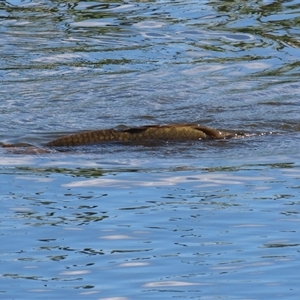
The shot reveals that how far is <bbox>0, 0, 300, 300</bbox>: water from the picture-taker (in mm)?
5336

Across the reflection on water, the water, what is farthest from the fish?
the reflection on water

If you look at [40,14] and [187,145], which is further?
[40,14]

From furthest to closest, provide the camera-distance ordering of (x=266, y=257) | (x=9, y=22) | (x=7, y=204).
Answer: (x=9, y=22), (x=7, y=204), (x=266, y=257)

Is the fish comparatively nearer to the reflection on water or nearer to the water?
the water

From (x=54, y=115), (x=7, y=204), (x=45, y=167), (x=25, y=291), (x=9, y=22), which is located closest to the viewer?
(x=25, y=291)

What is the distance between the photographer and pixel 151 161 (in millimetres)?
7738

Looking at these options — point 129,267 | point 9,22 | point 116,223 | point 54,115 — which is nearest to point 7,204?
point 116,223

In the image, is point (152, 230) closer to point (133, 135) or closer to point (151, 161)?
point (151, 161)

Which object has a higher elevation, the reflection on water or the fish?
the reflection on water

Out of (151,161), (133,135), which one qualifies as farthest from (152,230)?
(133,135)

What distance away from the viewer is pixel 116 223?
609 cm

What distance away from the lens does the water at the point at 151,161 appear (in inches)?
210

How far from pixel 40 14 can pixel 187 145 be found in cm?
672

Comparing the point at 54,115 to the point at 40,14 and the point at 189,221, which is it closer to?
the point at 189,221
